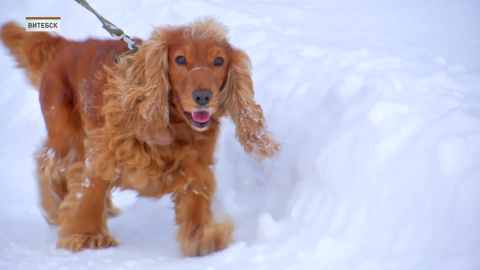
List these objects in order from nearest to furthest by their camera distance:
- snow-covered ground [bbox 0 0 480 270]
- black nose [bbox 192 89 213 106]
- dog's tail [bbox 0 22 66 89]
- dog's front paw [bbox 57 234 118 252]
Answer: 1. snow-covered ground [bbox 0 0 480 270]
2. black nose [bbox 192 89 213 106]
3. dog's front paw [bbox 57 234 118 252]
4. dog's tail [bbox 0 22 66 89]

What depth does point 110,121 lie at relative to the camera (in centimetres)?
299

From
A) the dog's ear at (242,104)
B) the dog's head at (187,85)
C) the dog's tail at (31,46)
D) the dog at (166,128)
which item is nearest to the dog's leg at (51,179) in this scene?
the dog at (166,128)

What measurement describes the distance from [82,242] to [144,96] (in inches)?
34.6

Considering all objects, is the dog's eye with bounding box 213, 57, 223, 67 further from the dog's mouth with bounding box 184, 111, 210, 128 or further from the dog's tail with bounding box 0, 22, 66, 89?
the dog's tail with bounding box 0, 22, 66, 89

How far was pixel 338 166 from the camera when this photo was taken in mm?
2945

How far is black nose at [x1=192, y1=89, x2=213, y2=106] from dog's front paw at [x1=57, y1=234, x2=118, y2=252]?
0.99m

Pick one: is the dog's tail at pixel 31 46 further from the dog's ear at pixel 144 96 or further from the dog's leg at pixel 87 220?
the dog's leg at pixel 87 220

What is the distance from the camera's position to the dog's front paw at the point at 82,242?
117 inches

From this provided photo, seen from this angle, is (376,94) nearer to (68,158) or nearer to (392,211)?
(392,211)

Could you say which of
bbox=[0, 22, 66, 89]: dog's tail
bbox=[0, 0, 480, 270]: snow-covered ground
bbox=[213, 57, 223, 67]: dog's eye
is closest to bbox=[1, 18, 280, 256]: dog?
bbox=[213, 57, 223, 67]: dog's eye

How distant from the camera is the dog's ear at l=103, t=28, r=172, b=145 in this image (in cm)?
288

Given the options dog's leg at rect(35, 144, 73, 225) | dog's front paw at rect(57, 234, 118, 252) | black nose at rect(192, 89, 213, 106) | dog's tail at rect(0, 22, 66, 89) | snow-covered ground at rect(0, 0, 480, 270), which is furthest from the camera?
dog's tail at rect(0, 22, 66, 89)

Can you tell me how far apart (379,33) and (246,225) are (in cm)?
255

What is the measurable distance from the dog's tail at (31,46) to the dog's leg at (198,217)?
138 cm
